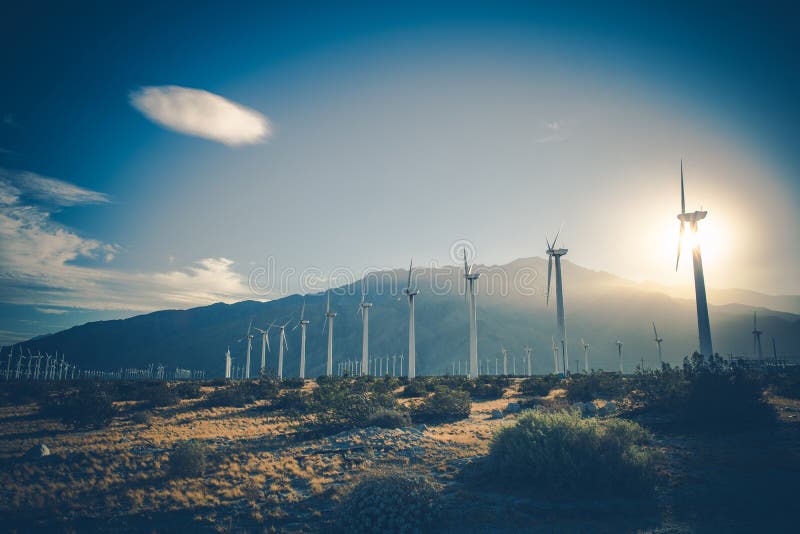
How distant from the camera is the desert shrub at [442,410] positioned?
30.2 meters

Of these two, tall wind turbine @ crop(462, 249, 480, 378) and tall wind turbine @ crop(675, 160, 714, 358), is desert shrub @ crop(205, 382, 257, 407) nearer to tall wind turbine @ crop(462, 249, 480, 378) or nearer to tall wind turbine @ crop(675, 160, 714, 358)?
tall wind turbine @ crop(462, 249, 480, 378)

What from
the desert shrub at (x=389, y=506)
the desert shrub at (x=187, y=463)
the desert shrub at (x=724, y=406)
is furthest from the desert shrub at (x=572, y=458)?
the desert shrub at (x=187, y=463)

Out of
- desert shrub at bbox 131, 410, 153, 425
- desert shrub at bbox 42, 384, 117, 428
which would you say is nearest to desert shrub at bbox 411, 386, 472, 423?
desert shrub at bbox 131, 410, 153, 425

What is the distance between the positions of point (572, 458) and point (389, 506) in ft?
22.0

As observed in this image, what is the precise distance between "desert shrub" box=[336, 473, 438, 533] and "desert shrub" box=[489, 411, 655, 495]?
3955 millimetres

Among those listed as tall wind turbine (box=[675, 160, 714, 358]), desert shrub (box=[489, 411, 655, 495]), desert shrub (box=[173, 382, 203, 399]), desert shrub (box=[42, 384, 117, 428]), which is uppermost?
tall wind turbine (box=[675, 160, 714, 358])

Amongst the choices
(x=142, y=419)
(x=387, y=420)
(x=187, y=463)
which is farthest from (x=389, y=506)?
(x=142, y=419)

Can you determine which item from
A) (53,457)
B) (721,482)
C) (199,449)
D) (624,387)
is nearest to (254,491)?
(199,449)

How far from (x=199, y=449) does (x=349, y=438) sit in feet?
24.9

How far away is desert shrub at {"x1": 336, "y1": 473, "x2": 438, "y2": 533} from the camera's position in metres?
12.0

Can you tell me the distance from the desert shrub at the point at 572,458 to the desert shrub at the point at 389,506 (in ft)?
13.0

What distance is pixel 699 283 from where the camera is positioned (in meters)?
33.6

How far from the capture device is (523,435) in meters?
16.6

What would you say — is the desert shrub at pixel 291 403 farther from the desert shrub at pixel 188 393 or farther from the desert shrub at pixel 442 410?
the desert shrub at pixel 188 393
